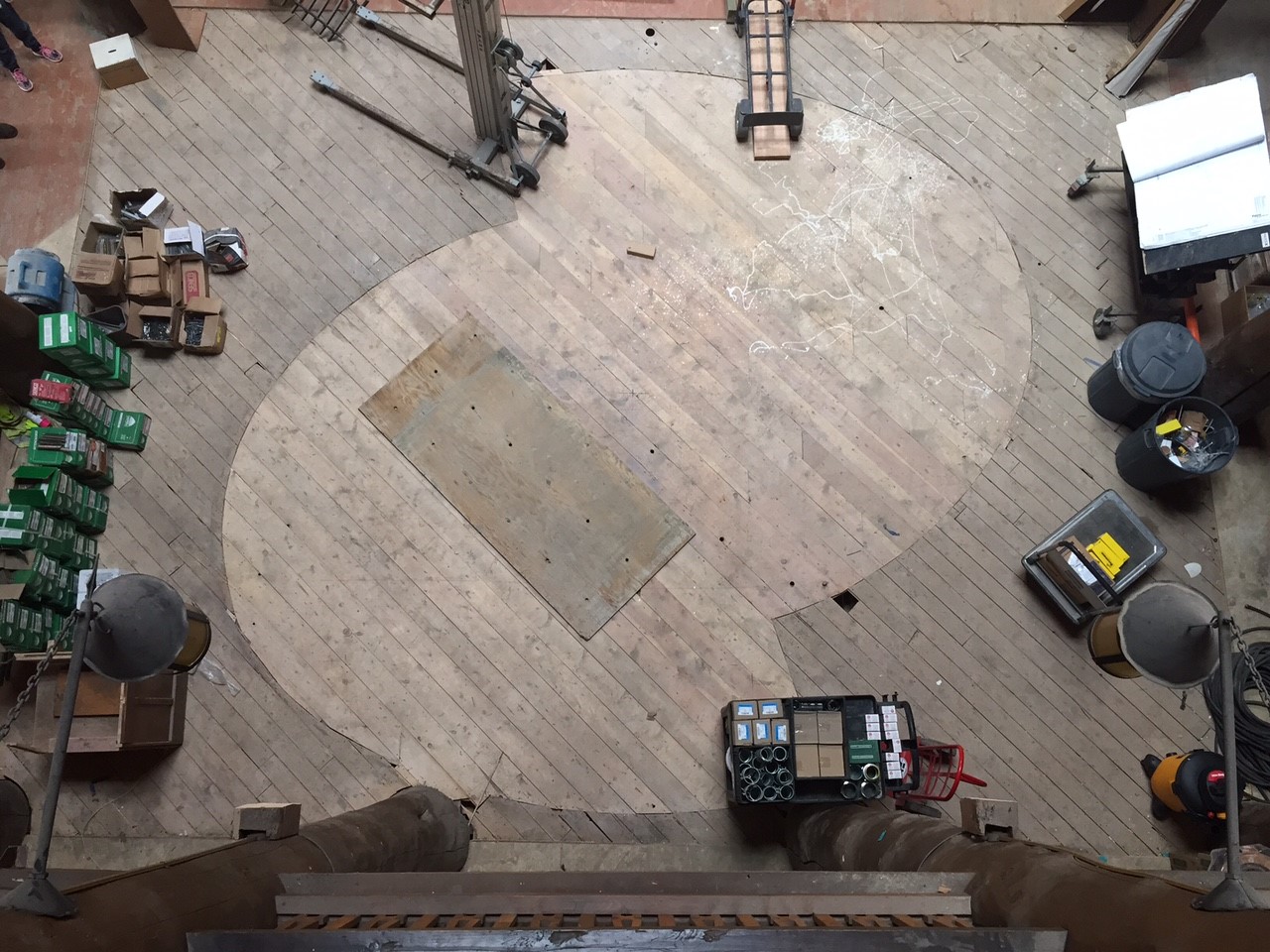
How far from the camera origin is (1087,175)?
5164 mm

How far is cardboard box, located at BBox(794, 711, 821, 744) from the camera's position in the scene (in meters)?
4.00

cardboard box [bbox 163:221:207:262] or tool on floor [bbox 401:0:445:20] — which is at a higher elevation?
tool on floor [bbox 401:0:445:20]

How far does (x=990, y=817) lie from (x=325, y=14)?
6.22 m

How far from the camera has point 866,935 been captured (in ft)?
7.52

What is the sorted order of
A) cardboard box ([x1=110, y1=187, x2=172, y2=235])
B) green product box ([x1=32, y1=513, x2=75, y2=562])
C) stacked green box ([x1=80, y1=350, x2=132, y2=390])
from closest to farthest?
green product box ([x1=32, y1=513, x2=75, y2=562])
stacked green box ([x1=80, y1=350, x2=132, y2=390])
cardboard box ([x1=110, y1=187, x2=172, y2=235])

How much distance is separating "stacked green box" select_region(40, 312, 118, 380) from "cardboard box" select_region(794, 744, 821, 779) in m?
4.45

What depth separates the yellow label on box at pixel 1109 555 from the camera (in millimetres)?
4480

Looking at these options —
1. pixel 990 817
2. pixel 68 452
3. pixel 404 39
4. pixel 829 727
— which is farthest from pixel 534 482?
pixel 404 39

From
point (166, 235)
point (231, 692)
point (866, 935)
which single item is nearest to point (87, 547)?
point (231, 692)

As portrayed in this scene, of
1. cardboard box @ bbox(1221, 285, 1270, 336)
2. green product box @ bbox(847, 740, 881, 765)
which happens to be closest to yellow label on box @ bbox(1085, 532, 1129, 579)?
cardboard box @ bbox(1221, 285, 1270, 336)

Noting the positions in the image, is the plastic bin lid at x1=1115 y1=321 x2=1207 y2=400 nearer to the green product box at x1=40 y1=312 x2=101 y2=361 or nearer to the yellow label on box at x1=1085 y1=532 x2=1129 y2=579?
the yellow label on box at x1=1085 y1=532 x2=1129 y2=579

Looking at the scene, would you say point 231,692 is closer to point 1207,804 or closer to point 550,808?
point 550,808

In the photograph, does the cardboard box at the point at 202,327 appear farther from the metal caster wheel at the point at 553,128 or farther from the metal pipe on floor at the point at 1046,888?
the metal pipe on floor at the point at 1046,888

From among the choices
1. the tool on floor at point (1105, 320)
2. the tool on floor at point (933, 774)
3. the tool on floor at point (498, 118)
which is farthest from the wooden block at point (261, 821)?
the tool on floor at point (1105, 320)
